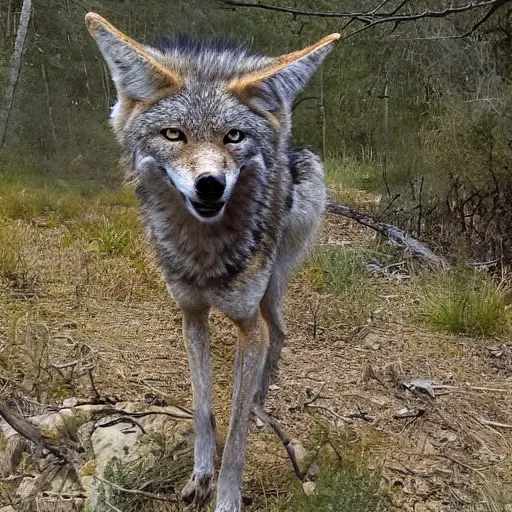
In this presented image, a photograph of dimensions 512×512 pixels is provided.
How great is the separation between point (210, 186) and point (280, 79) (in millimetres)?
656

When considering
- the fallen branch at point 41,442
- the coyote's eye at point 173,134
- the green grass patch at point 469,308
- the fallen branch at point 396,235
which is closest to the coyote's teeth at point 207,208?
the coyote's eye at point 173,134

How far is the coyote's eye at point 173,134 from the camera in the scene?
8.79 ft

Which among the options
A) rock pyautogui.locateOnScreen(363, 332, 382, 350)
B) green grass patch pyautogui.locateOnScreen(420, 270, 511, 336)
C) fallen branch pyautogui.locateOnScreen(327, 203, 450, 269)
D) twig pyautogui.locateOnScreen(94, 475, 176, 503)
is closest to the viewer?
twig pyautogui.locateOnScreen(94, 475, 176, 503)

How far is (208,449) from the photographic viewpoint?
3.23m

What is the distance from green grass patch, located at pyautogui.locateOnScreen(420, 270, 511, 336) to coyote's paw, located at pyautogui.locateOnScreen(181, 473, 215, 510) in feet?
9.40

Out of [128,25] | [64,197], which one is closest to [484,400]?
[64,197]

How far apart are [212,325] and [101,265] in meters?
1.62

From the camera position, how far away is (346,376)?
4.66 meters

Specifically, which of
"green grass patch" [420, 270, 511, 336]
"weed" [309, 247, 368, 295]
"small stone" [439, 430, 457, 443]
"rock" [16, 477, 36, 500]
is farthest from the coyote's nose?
"weed" [309, 247, 368, 295]

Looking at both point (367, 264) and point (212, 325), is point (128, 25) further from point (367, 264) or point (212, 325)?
point (212, 325)

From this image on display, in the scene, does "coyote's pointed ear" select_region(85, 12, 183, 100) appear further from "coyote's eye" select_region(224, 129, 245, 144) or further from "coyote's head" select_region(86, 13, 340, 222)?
"coyote's eye" select_region(224, 129, 245, 144)

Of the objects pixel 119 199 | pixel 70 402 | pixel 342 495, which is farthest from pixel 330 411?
pixel 119 199

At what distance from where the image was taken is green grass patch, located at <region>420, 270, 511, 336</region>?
543 cm

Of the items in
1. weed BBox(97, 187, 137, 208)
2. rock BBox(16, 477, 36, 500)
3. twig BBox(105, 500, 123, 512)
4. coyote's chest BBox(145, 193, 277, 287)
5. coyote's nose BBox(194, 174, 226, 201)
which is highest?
coyote's nose BBox(194, 174, 226, 201)
